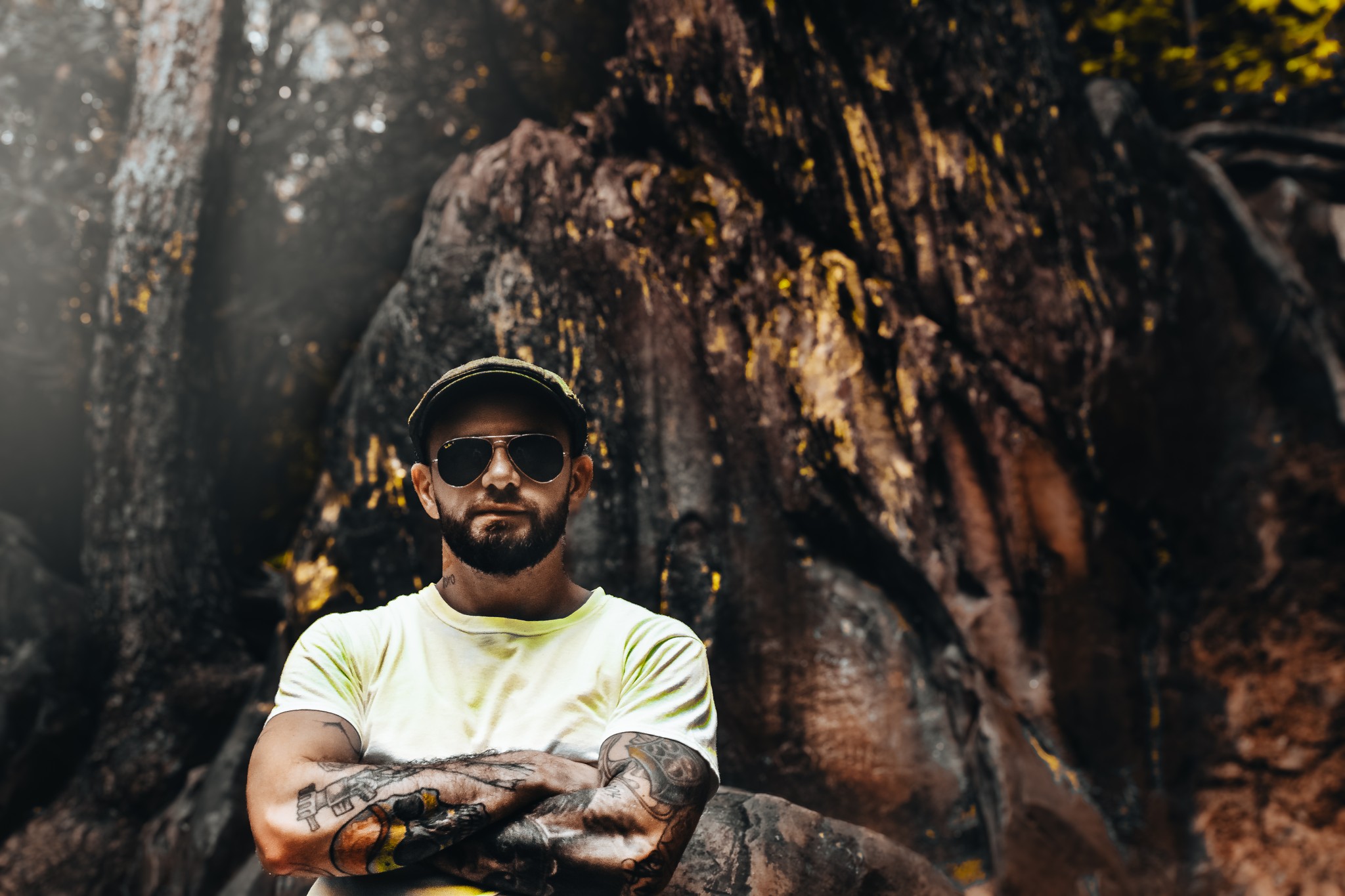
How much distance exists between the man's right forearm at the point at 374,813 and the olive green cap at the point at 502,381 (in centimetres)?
101

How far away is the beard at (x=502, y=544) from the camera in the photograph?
241cm

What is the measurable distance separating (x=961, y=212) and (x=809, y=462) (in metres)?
1.68

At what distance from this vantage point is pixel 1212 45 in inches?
241

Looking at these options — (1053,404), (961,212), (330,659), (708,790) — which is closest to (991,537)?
(1053,404)

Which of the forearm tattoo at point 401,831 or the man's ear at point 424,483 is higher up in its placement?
the man's ear at point 424,483

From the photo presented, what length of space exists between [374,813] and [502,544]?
77 centimetres

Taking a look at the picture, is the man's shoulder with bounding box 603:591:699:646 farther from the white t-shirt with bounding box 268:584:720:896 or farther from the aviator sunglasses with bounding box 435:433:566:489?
the aviator sunglasses with bounding box 435:433:566:489

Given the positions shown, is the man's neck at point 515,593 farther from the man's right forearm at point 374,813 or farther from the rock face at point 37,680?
the rock face at point 37,680

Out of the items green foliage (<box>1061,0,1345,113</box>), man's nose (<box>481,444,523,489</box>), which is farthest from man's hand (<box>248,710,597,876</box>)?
green foliage (<box>1061,0,1345,113</box>)

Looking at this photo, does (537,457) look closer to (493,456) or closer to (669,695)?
(493,456)

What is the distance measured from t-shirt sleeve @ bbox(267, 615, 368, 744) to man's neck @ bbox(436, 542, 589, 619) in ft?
1.09

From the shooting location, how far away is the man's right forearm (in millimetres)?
1932

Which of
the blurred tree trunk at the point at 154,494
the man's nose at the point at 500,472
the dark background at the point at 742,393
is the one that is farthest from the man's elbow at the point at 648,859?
the blurred tree trunk at the point at 154,494

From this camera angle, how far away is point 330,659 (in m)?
2.31
